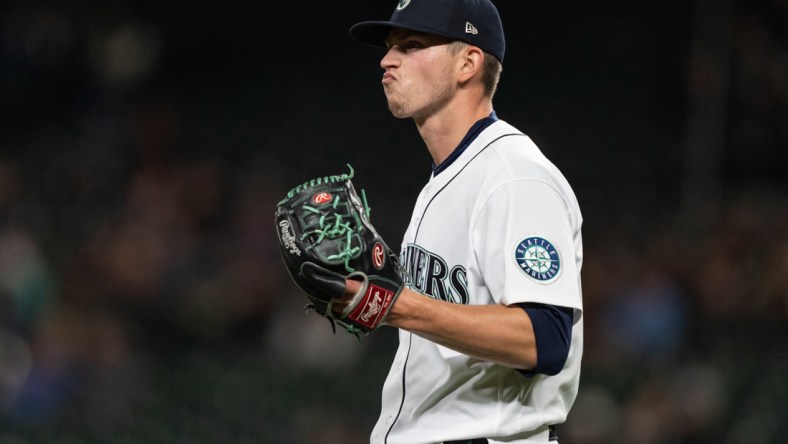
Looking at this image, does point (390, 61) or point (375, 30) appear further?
point (375, 30)

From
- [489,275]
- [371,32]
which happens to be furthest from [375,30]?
[489,275]

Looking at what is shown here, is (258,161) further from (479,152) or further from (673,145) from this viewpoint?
(479,152)

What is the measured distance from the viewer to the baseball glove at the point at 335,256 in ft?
6.16

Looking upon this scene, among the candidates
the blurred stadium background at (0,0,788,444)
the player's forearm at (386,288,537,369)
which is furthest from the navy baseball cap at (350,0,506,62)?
the blurred stadium background at (0,0,788,444)

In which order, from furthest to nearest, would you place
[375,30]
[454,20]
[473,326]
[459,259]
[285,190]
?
[285,190] → [375,30] → [454,20] → [459,259] → [473,326]

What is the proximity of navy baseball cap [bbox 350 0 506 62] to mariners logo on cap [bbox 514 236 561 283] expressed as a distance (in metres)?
0.56

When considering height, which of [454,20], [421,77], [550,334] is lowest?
[550,334]

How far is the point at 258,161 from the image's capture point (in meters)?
7.50

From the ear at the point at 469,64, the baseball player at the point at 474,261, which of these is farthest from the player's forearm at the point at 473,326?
the ear at the point at 469,64

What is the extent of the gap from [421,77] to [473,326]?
68cm

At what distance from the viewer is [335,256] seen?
74.0 inches

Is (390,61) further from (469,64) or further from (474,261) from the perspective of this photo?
(474,261)

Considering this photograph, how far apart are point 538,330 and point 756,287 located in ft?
13.6

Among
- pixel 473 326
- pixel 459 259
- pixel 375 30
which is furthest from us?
pixel 375 30
